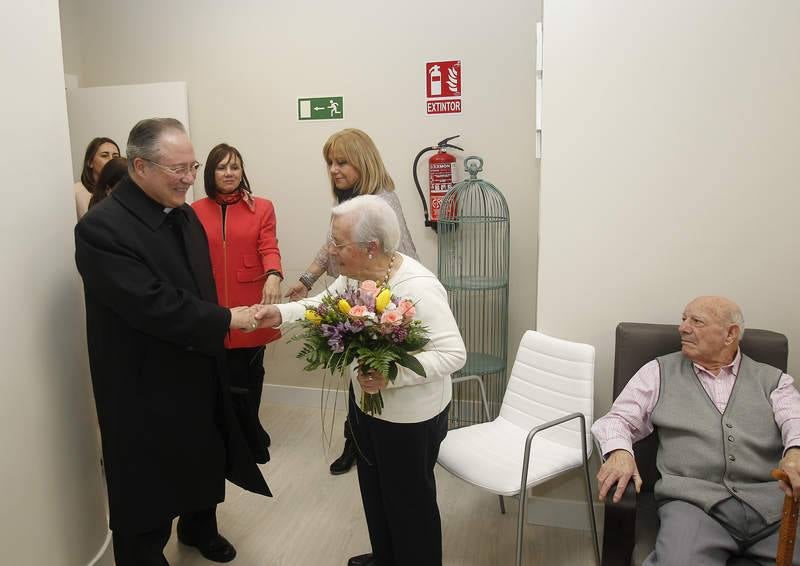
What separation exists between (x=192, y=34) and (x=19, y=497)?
3166mm

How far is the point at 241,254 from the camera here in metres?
3.32

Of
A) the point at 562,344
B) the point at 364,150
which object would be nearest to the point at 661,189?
the point at 562,344

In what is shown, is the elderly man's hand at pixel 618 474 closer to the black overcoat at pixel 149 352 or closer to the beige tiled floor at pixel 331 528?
the beige tiled floor at pixel 331 528

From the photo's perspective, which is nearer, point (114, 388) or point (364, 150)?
point (114, 388)

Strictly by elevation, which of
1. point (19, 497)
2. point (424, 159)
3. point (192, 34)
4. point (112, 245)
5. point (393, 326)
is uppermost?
point (192, 34)

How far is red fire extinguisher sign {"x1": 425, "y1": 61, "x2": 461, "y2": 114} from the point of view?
3781 mm

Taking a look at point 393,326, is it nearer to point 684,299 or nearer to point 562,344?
point 562,344

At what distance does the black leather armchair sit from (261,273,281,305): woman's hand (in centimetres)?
167

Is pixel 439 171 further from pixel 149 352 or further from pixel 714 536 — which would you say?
pixel 714 536

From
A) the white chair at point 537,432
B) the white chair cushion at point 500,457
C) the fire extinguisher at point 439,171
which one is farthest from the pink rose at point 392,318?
the fire extinguisher at point 439,171

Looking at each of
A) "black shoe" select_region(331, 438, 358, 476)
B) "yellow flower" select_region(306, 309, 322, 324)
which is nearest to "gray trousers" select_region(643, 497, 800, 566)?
"yellow flower" select_region(306, 309, 322, 324)

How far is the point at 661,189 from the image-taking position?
2.59 meters

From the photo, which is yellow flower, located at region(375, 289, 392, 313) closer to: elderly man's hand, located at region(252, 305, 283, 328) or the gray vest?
elderly man's hand, located at region(252, 305, 283, 328)

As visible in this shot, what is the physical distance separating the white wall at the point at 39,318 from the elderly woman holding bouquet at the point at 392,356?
923 millimetres
